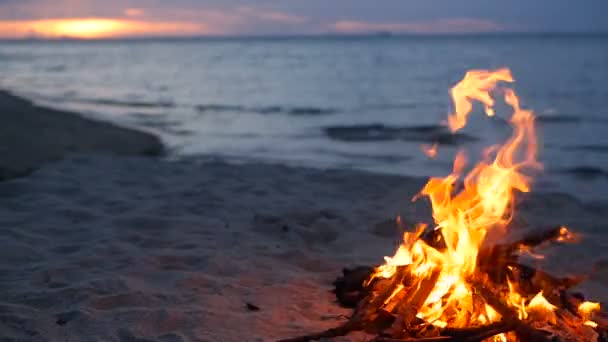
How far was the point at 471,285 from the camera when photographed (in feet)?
12.1

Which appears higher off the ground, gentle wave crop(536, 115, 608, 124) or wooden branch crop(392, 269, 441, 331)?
wooden branch crop(392, 269, 441, 331)

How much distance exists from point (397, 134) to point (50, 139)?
317 inches

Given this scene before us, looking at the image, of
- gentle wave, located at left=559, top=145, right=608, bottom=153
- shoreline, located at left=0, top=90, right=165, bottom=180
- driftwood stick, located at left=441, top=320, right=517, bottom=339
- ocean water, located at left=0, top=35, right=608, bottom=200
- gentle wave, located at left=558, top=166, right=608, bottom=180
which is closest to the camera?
driftwood stick, located at left=441, top=320, right=517, bottom=339

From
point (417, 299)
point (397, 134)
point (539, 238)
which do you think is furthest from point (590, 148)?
point (417, 299)

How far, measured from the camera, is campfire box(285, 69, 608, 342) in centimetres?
354

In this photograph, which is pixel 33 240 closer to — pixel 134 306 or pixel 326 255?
pixel 134 306

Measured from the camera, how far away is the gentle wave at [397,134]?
14812 mm

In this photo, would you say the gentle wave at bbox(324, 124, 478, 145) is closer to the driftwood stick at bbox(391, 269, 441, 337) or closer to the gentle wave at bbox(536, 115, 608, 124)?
the gentle wave at bbox(536, 115, 608, 124)

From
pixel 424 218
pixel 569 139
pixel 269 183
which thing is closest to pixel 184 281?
pixel 424 218

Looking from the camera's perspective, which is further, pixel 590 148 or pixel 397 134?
pixel 397 134

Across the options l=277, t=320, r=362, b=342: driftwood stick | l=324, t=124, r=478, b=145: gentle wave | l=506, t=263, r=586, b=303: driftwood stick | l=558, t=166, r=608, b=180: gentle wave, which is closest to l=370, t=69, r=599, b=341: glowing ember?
l=506, t=263, r=586, b=303: driftwood stick

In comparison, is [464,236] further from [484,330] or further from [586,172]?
[586,172]

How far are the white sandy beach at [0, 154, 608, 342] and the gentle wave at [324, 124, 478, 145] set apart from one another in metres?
5.73

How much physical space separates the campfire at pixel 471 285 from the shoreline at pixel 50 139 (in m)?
6.18
